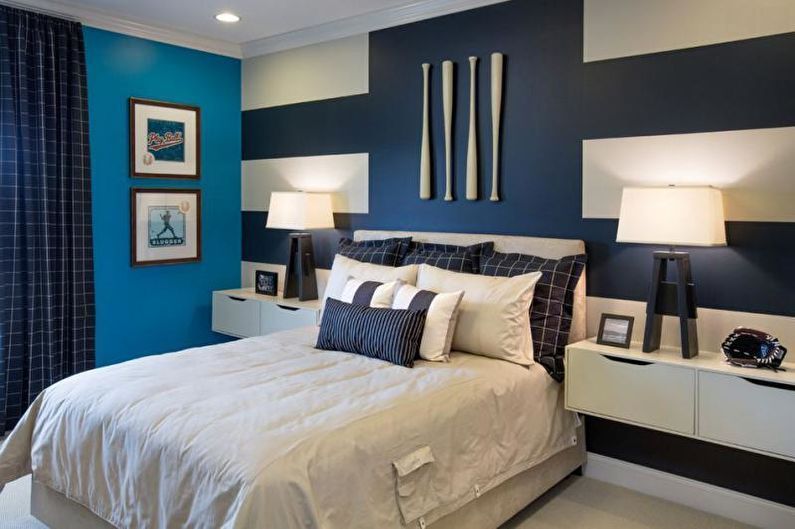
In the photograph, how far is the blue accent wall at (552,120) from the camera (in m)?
2.74

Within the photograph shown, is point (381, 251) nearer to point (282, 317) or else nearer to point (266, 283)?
point (282, 317)

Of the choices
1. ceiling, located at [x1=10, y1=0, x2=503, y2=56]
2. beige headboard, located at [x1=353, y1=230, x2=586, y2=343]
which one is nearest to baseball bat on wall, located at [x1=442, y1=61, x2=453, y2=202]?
beige headboard, located at [x1=353, y1=230, x2=586, y2=343]

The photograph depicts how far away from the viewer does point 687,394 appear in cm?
261

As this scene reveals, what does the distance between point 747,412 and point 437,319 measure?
4.24 feet

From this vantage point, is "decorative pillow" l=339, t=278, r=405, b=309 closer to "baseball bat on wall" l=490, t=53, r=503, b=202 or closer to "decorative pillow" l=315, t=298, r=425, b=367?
"decorative pillow" l=315, t=298, r=425, b=367

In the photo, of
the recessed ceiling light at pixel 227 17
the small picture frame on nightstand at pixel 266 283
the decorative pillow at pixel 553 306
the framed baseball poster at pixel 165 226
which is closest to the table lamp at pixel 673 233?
the decorative pillow at pixel 553 306

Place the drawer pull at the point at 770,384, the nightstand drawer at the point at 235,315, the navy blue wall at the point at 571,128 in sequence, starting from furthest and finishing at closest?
the nightstand drawer at the point at 235,315, the navy blue wall at the point at 571,128, the drawer pull at the point at 770,384

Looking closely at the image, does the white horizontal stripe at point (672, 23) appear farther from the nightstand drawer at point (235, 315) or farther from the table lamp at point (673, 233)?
the nightstand drawer at point (235, 315)

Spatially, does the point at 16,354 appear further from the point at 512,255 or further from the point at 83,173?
the point at 512,255

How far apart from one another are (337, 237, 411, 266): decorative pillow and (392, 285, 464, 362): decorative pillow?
0.75 m

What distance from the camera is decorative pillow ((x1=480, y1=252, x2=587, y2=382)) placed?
9.95ft

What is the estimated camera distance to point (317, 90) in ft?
14.7

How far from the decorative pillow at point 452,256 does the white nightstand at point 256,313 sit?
0.82 meters

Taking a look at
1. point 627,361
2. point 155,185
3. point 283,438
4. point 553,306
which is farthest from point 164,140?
point 627,361
